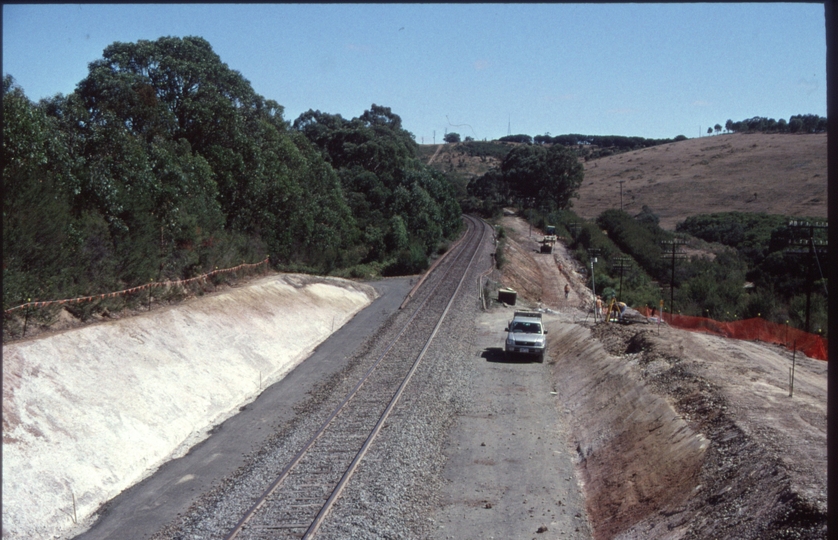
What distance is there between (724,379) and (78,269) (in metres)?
19.7

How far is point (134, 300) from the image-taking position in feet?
78.2

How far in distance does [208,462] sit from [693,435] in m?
10.9

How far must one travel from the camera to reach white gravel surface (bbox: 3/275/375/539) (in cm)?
1277

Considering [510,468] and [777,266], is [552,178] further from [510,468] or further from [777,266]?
[510,468]

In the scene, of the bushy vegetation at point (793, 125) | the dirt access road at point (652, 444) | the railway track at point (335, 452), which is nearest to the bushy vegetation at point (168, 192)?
the railway track at point (335, 452)

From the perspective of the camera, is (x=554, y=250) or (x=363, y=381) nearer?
(x=363, y=381)

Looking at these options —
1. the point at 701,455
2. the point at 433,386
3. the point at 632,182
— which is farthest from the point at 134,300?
the point at 632,182

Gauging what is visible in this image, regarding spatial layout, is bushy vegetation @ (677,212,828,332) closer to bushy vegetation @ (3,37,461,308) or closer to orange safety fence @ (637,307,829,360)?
orange safety fence @ (637,307,829,360)

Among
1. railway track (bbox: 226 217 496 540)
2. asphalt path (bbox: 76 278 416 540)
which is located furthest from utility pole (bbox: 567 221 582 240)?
asphalt path (bbox: 76 278 416 540)

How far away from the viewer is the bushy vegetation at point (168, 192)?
20.1m

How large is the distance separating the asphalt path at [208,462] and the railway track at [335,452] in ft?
4.99

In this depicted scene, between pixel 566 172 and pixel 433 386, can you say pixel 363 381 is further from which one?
pixel 566 172

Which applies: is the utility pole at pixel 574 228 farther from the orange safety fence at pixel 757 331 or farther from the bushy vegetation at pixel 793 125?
the bushy vegetation at pixel 793 125

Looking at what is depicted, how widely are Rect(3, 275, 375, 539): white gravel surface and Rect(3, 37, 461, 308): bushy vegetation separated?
260 centimetres
